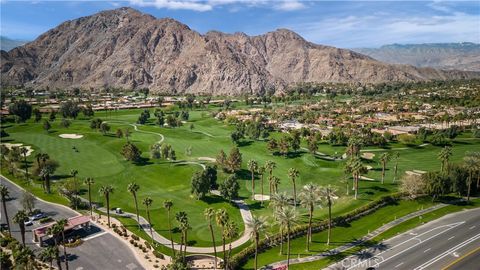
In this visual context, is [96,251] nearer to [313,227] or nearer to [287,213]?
[287,213]

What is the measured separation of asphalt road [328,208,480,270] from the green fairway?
17.0 m

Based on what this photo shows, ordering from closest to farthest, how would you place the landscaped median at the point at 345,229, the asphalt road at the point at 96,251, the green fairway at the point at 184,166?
the asphalt road at the point at 96,251, the landscaped median at the point at 345,229, the green fairway at the point at 184,166

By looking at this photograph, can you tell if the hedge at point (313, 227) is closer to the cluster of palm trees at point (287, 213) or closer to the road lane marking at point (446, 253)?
the cluster of palm trees at point (287, 213)

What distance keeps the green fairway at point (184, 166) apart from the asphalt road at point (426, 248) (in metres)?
17.0

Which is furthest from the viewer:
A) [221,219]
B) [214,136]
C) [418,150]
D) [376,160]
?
[214,136]

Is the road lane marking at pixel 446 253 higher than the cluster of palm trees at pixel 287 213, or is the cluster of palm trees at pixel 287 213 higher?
the cluster of palm trees at pixel 287 213

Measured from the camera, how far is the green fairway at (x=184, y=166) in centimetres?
9275

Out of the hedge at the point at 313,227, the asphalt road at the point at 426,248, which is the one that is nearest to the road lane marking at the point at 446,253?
the asphalt road at the point at 426,248

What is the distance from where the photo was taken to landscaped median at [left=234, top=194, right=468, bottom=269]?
71188 millimetres

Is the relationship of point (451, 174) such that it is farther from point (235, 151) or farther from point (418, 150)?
point (235, 151)

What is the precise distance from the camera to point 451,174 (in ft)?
310

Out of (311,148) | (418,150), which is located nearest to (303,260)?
(311,148)

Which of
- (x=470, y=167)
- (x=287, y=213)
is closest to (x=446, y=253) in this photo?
(x=287, y=213)

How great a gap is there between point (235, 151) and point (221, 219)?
55.7m
